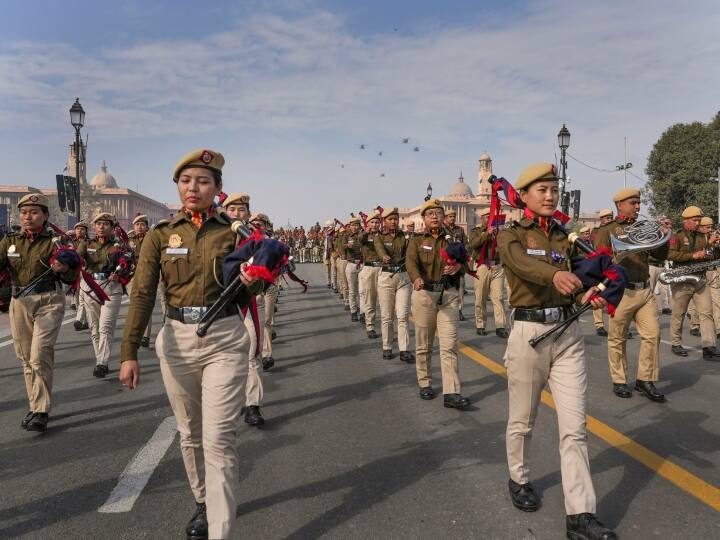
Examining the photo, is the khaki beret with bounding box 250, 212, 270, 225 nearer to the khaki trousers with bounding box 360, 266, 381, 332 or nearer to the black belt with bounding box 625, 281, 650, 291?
the khaki trousers with bounding box 360, 266, 381, 332

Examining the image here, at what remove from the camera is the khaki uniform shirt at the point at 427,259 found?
6.33 meters

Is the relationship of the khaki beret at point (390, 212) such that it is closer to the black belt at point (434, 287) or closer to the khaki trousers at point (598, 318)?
the black belt at point (434, 287)

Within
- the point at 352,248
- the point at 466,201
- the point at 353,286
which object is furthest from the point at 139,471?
the point at 466,201

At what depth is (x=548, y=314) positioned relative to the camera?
11.8ft

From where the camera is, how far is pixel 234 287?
3125 mm

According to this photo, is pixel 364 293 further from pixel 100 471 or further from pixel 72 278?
pixel 100 471

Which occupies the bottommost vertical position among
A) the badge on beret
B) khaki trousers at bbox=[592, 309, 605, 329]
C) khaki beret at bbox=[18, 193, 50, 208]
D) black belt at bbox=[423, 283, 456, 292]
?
khaki trousers at bbox=[592, 309, 605, 329]

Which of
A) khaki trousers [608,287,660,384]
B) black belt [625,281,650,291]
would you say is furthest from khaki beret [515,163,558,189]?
black belt [625,281,650,291]

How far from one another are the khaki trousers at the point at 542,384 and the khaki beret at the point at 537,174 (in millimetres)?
955

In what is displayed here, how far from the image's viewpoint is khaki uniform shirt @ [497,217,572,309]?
361 cm

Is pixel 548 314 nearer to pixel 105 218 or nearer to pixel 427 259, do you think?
pixel 427 259

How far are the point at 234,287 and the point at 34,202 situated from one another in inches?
150

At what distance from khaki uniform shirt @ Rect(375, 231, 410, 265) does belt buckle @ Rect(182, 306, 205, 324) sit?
19.8 ft

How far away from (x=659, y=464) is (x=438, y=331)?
253 cm
